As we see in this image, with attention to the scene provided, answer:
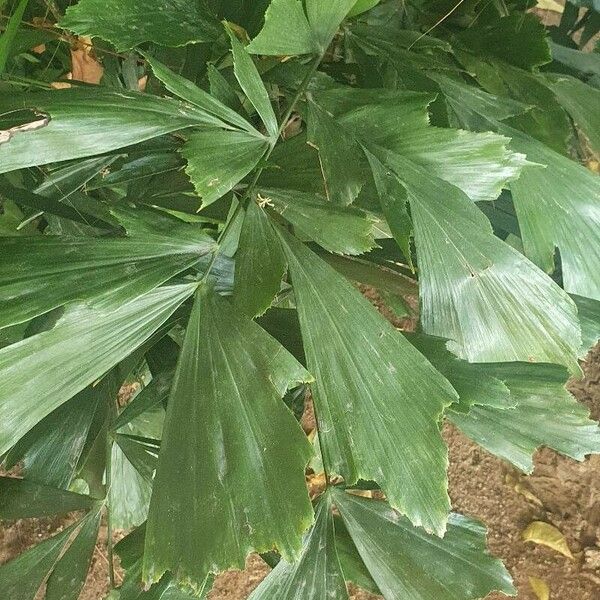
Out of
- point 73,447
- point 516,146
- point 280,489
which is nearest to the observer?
point 280,489

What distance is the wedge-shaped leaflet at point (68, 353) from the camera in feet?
1.55

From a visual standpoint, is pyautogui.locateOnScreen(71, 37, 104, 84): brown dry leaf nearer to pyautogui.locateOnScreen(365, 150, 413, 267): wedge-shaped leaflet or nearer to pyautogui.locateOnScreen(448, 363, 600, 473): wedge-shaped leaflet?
pyautogui.locateOnScreen(365, 150, 413, 267): wedge-shaped leaflet

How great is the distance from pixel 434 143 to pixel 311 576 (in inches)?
17.0

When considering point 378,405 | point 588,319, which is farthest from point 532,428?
point 378,405

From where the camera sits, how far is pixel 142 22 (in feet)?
1.74

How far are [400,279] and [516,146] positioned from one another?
180mm

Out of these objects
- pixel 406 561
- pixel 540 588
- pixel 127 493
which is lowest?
pixel 540 588

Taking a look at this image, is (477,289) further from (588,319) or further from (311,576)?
(311,576)

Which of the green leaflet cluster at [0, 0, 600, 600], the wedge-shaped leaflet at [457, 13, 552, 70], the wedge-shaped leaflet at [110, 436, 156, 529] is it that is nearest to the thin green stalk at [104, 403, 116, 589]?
the green leaflet cluster at [0, 0, 600, 600]

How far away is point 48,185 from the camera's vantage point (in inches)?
25.1

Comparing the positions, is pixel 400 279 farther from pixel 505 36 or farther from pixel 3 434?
pixel 3 434

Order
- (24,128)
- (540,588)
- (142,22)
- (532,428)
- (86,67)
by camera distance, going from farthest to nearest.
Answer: (540,588), (86,67), (532,428), (142,22), (24,128)

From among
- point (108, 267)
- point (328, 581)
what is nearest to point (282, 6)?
point (108, 267)

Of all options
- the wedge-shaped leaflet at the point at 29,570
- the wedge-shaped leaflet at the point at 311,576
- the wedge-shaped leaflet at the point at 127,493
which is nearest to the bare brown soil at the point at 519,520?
the wedge-shaped leaflet at the point at 127,493
